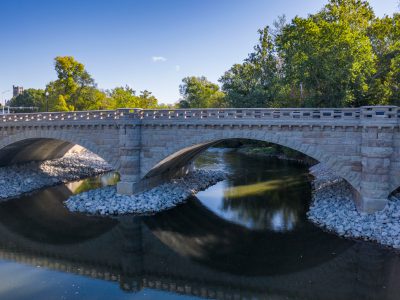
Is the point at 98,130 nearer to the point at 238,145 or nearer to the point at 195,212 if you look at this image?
the point at 195,212

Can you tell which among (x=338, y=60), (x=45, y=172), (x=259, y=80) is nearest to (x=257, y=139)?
(x=338, y=60)

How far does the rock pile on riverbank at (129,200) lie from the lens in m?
26.6

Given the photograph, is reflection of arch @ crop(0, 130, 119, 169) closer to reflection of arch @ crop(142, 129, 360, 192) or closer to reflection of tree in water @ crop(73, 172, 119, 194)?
reflection of arch @ crop(142, 129, 360, 192)

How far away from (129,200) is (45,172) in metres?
16.5

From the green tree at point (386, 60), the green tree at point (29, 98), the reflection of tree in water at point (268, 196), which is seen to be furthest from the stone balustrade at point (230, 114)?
the green tree at point (29, 98)

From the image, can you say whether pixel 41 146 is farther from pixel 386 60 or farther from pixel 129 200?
pixel 386 60

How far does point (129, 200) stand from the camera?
90.4 feet

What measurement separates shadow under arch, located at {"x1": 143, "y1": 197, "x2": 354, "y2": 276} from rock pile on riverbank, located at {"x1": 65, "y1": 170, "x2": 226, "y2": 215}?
1.66 meters

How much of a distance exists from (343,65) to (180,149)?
19168 millimetres

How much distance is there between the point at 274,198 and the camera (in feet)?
102

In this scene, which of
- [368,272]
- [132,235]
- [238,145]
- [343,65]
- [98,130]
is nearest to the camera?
[368,272]

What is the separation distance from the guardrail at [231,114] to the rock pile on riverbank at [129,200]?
6725 mm

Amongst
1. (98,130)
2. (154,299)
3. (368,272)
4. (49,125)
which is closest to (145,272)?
(154,299)

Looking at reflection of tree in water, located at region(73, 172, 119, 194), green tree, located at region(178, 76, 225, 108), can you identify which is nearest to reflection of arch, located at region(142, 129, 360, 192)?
reflection of tree in water, located at region(73, 172, 119, 194)
